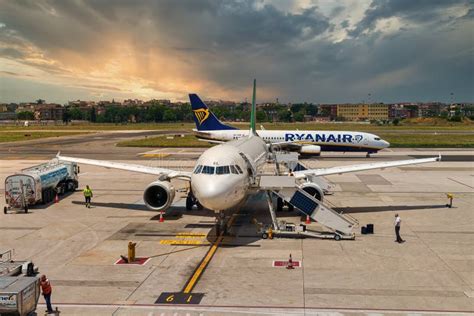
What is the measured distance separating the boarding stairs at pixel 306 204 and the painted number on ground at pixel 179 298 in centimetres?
919

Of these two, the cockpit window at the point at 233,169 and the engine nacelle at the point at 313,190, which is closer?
the cockpit window at the point at 233,169

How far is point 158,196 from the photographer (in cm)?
2814

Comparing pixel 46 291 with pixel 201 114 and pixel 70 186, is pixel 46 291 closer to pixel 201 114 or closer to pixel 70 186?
pixel 70 186

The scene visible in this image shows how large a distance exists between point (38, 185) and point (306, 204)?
2025 cm

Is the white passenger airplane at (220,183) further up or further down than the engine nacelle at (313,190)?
further up

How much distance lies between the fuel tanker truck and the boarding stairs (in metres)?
17.5

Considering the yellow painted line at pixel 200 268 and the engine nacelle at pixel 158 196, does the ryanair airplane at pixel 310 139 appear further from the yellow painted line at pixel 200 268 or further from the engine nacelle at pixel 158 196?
the yellow painted line at pixel 200 268

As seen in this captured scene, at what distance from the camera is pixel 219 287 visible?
1688 cm

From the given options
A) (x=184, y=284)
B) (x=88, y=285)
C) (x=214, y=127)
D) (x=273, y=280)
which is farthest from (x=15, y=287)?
(x=214, y=127)

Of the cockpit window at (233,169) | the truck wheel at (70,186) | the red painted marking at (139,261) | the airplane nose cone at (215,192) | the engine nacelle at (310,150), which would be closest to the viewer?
the red painted marking at (139,261)

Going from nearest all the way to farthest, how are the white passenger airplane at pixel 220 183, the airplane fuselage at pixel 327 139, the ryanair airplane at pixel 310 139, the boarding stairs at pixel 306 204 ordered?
the white passenger airplane at pixel 220 183 → the boarding stairs at pixel 306 204 → the ryanair airplane at pixel 310 139 → the airplane fuselage at pixel 327 139

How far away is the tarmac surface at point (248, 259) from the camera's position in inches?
607

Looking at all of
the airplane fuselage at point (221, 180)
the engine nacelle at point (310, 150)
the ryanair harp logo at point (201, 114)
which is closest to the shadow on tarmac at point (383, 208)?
the airplane fuselage at point (221, 180)

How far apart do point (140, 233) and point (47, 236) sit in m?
5.17
